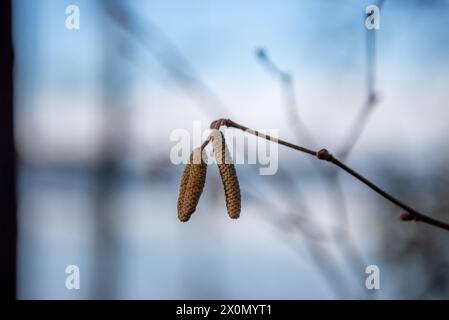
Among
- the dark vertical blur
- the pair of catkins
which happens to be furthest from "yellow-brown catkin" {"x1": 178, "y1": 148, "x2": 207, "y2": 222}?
the dark vertical blur

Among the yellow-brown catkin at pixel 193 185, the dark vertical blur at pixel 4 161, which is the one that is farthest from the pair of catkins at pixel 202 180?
the dark vertical blur at pixel 4 161

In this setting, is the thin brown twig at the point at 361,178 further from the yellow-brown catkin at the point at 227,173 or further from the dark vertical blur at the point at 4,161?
the dark vertical blur at the point at 4,161

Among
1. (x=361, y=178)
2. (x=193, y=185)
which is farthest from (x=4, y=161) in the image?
(x=361, y=178)

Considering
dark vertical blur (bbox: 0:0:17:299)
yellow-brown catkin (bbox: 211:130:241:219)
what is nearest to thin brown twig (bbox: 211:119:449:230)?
yellow-brown catkin (bbox: 211:130:241:219)

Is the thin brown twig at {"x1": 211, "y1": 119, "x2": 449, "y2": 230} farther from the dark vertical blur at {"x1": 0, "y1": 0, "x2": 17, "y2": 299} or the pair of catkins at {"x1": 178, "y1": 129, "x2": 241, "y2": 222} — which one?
the dark vertical blur at {"x1": 0, "y1": 0, "x2": 17, "y2": 299}

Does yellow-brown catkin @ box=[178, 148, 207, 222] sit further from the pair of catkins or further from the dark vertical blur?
the dark vertical blur

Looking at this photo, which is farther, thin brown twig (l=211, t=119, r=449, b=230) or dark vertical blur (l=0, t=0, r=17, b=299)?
dark vertical blur (l=0, t=0, r=17, b=299)

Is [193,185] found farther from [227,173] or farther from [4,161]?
[4,161]

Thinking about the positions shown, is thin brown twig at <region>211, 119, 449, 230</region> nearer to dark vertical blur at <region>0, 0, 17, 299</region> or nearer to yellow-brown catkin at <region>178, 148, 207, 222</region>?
yellow-brown catkin at <region>178, 148, 207, 222</region>
